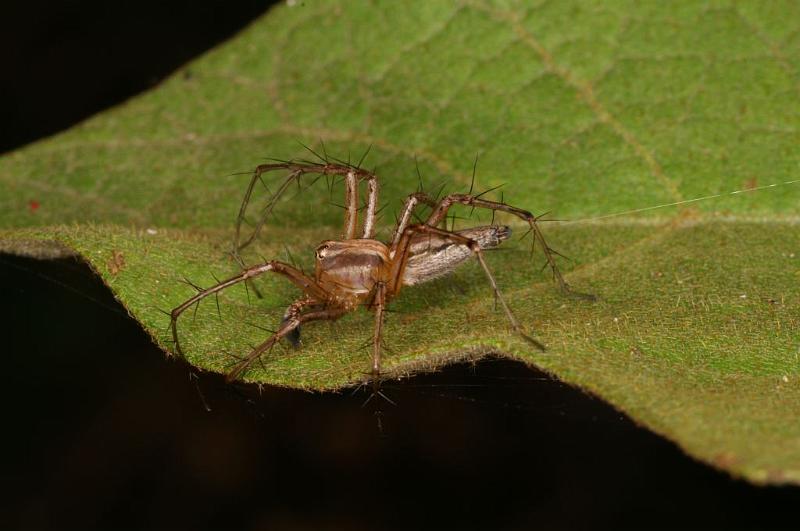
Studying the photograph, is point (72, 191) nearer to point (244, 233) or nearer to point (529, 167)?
point (244, 233)

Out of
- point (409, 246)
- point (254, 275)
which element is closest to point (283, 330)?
point (254, 275)

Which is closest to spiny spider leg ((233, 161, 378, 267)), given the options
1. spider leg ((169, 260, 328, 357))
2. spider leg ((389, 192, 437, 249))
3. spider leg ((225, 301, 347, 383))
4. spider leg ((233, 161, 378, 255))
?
spider leg ((233, 161, 378, 255))

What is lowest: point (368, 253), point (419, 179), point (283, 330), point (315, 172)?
point (368, 253)

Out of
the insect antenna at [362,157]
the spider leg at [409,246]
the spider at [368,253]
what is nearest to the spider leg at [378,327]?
the spider at [368,253]

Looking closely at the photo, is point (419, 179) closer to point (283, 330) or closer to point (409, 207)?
point (409, 207)

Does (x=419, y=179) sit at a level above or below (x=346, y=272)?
above

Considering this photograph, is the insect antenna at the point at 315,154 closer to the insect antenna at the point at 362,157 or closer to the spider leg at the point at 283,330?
the insect antenna at the point at 362,157

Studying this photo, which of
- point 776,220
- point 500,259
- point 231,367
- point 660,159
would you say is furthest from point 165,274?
point 776,220
